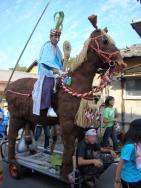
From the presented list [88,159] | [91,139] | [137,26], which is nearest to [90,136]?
[91,139]

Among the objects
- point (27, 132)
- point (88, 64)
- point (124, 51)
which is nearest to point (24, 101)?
point (27, 132)

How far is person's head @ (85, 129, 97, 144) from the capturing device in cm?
552

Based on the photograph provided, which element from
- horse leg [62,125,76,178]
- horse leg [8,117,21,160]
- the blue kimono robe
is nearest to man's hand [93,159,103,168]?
horse leg [62,125,76,178]

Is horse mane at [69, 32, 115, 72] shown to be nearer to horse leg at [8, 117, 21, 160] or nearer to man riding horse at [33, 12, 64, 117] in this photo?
man riding horse at [33, 12, 64, 117]

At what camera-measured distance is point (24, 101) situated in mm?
6754

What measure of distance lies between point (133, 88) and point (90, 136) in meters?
7.28

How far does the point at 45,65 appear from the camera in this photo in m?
6.07

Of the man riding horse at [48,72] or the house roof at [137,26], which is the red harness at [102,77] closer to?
the man riding horse at [48,72]

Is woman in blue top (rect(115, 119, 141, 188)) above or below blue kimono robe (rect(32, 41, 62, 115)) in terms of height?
below

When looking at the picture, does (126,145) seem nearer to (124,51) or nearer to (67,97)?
(67,97)

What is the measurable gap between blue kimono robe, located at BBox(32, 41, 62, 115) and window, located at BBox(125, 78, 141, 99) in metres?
6.69

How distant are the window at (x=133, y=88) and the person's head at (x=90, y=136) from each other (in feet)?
23.0

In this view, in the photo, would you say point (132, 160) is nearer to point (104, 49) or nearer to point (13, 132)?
point (104, 49)

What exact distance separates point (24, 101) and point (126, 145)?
3.29 metres
